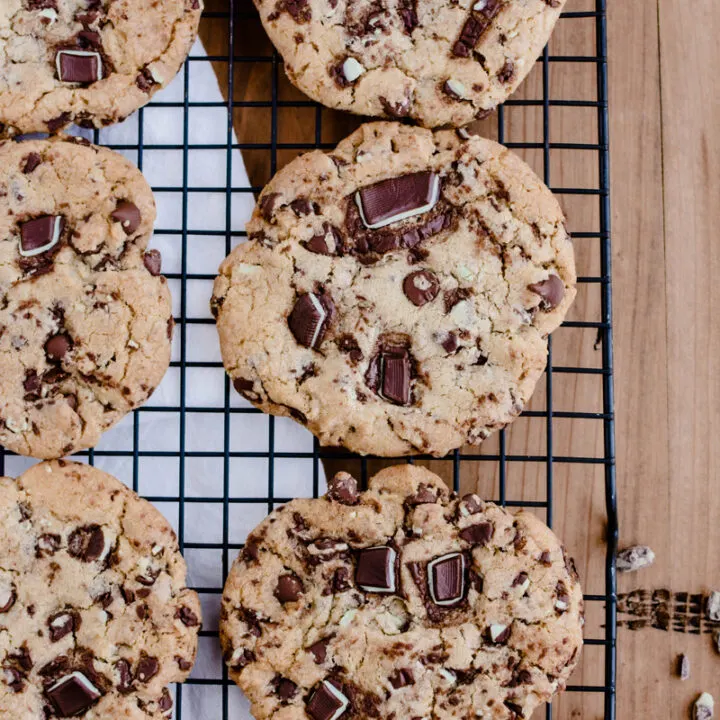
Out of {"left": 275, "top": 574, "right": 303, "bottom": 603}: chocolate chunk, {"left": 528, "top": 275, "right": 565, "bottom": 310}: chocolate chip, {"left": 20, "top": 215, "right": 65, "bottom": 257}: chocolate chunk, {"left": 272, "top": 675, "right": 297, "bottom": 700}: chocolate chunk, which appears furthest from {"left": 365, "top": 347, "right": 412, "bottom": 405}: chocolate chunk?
{"left": 20, "top": 215, "right": 65, "bottom": 257}: chocolate chunk

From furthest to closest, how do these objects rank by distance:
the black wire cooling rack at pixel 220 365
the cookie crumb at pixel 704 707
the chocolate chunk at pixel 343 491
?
the cookie crumb at pixel 704 707
the black wire cooling rack at pixel 220 365
the chocolate chunk at pixel 343 491

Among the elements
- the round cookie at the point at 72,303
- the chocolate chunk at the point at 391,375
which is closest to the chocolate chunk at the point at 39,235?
the round cookie at the point at 72,303

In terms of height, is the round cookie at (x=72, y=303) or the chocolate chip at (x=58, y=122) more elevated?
the chocolate chip at (x=58, y=122)

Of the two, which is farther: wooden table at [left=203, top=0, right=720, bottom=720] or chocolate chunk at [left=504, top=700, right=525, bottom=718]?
wooden table at [left=203, top=0, right=720, bottom=720]

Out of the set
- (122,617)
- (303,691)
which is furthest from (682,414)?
(122,617)

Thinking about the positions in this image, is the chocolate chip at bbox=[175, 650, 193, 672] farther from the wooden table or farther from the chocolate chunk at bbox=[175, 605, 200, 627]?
the wooden table

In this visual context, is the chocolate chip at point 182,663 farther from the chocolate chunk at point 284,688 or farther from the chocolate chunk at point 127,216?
the chocolate chunk at point 127,216

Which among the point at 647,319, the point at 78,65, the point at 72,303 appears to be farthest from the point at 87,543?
the point at 647,319
